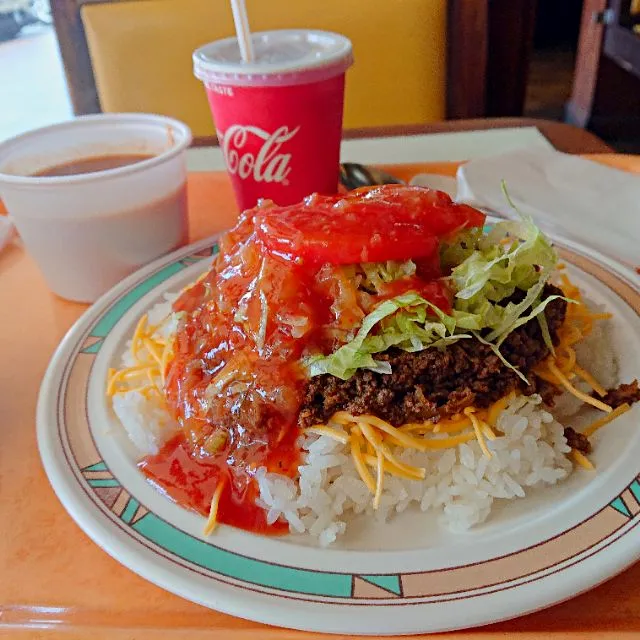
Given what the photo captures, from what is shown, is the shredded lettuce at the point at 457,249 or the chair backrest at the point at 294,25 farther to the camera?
the chair backrest at the point at 294,25

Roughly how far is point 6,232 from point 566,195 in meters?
1.71

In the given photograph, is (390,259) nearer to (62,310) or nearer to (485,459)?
(485,459)

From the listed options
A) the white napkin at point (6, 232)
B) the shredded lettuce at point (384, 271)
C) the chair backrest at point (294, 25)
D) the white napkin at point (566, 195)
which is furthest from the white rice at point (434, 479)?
the chair backrest at point (294, 25)

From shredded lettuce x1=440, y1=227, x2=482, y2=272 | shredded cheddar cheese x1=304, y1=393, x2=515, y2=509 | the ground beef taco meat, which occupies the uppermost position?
shredded lettuce x1=440, y1=227, x2=482, y2=272

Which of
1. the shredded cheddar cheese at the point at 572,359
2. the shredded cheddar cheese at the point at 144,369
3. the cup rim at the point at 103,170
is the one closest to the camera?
the shredded cheddar cheese at the point at 572,359

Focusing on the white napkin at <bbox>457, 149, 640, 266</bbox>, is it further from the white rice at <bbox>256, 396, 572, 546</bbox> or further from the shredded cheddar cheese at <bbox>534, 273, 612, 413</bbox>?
the white rice at <bbox>256, 396, 572, 546</bbox>

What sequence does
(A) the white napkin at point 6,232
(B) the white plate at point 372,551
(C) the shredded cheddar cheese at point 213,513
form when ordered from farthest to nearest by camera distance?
(A) the white napkin at point 6,232 → (C) the shredded cheddar cheese at point 213,513 → (B) the white plate at point 372,551

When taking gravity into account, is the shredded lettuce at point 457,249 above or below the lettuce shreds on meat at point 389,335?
above

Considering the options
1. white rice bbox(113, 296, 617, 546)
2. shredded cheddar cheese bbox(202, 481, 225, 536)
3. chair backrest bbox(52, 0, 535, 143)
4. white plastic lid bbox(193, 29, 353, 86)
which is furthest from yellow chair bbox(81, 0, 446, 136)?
shredded cheddar cheese bbox(202, 481, 225, 536)

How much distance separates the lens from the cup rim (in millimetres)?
1563

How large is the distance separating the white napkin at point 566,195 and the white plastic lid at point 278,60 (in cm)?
55

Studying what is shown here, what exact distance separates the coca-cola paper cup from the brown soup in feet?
0.89

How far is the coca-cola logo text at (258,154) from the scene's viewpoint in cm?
175

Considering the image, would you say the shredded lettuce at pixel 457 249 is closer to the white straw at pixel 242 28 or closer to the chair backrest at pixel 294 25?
the white straw at pixel 242 28
